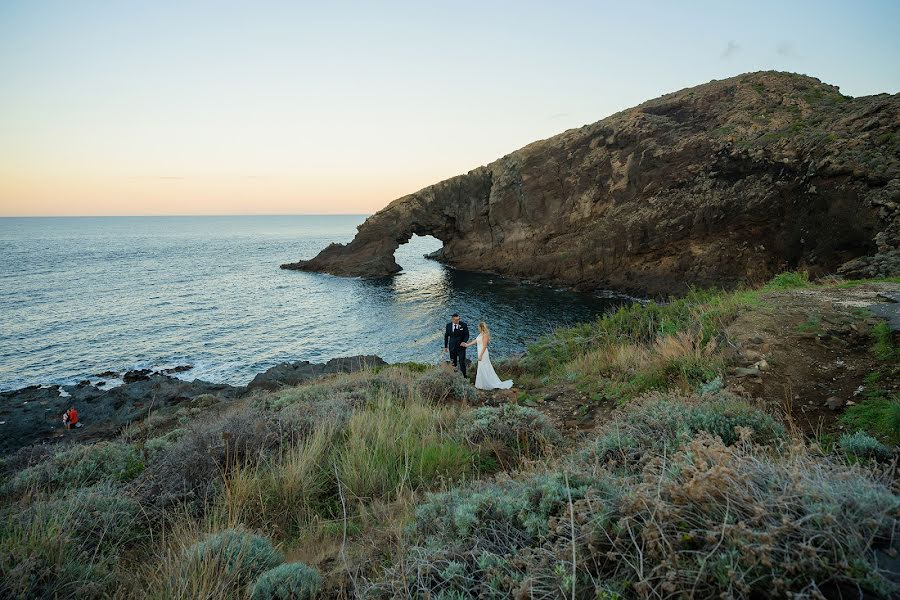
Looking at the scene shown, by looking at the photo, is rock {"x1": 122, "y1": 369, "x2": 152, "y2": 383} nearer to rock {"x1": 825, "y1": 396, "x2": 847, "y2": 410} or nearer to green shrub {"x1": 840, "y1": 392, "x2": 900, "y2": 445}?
rock {"x1": 825, "y1": 396, "x2": 847, "y2": 410}

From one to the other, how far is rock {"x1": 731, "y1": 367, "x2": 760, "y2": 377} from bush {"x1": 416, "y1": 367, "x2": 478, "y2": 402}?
4483 mm

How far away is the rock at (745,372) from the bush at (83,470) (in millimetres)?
8263

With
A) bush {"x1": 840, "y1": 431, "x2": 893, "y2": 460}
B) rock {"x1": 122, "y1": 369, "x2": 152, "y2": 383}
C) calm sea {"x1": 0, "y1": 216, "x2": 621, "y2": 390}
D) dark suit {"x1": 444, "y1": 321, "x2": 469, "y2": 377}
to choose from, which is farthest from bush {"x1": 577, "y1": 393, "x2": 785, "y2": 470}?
rock {"x1": 122, "y1": 369, "x2": 152, "y2": 383}

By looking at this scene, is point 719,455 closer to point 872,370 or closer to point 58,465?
point 872,370

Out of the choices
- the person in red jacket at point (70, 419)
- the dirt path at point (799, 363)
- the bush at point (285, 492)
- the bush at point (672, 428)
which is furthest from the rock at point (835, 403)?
the person in red jacket at point (70, 419)

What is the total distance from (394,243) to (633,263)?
29557mm

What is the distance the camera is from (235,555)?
3.24 metres

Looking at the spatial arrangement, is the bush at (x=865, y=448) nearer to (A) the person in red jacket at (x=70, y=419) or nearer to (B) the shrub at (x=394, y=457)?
(B) the shrub at (x=394, y=457)

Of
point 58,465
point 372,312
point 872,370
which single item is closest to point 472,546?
point 872,370

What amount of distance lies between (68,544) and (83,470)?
329 cm

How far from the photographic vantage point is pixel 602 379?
8.42 meters

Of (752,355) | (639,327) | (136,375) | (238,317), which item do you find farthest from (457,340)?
(238,317)

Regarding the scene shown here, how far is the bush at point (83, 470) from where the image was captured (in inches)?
231

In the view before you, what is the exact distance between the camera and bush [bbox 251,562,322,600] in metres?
2.79
